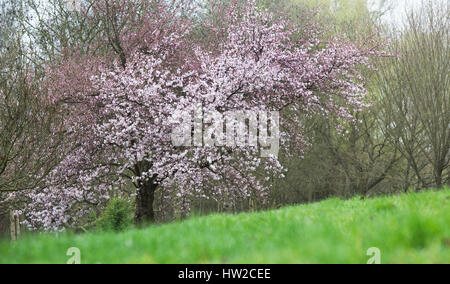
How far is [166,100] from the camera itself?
11086mm

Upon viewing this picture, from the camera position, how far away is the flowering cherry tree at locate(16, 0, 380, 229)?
10.6 meters

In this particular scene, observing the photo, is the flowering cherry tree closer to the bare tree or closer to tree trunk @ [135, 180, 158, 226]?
tree trunk @ [135, 180, 158, 226]

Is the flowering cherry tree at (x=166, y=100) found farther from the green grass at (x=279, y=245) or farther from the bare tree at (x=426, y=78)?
the green grass at (x=279, y=245)

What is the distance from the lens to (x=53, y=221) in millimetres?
12695

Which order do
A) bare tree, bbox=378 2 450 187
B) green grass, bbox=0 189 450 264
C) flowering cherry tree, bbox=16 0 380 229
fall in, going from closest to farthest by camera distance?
green grass, bbox=0 189 450 264 < flowering cherry tree, bbox=16 0 380 229 < bare tree, bbox=378 2 450 187

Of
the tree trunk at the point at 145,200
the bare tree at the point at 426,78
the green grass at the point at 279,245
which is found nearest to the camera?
the green grass at the point at 279,245

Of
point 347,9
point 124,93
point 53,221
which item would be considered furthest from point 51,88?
point 347,9

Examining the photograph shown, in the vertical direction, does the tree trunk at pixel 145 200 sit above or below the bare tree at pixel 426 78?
below

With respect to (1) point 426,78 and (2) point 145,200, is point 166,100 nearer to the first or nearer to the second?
(2) point 145,200

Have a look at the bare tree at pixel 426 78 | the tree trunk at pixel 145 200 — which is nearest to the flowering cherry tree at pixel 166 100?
the tree trunk at pixel 145 200

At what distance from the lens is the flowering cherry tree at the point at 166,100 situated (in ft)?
34.8

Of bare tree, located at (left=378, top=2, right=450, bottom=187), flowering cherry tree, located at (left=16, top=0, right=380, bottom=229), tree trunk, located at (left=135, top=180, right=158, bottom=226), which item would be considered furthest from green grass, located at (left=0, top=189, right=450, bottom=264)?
bare tree, located at (left=378, top=2, right=450, bottom=187)

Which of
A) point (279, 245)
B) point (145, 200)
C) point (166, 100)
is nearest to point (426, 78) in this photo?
point (166, 100)

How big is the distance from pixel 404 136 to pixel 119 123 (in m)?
11.0
